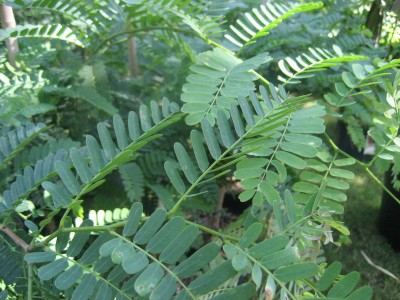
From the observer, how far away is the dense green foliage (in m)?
0.47

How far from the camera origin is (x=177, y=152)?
22.4 inches

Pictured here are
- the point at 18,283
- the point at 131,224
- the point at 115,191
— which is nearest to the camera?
the point at 131,224

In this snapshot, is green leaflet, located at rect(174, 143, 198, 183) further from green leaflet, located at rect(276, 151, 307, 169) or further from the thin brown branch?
the thin brown branch

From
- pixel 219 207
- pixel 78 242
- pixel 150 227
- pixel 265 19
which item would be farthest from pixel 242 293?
pixel 219 207

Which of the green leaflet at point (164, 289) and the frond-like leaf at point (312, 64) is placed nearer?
the green leaflet at point (164, 289)

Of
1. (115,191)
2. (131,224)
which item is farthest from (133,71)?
(131,224)

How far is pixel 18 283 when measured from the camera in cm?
61

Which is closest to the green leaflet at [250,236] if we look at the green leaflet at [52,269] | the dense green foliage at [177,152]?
the dense green foliage at [177,152]

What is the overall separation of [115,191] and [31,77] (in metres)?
0.37

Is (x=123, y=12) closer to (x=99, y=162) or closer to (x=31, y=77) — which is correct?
(x=31, y=77)

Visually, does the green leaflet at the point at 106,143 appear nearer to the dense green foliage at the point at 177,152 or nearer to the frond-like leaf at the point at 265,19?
the dense green foliage at the point at 177,152

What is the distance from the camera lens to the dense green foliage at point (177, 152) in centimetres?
47

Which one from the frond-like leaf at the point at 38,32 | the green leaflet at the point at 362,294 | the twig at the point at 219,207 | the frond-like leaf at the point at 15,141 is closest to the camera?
the green leaflet at the point at 362,294

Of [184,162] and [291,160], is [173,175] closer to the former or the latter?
[184,162]
